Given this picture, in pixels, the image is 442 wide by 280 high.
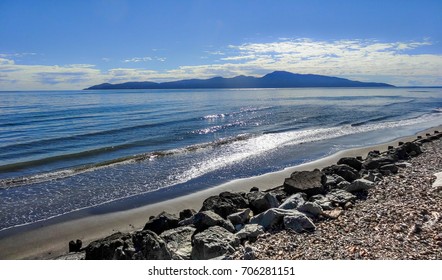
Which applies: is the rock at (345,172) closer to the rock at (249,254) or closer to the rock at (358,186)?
the rock at (358,186)

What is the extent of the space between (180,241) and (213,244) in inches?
38.7

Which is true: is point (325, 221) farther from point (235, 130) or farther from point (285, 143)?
point (235, 130)

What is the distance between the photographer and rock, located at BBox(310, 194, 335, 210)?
25.7 feet

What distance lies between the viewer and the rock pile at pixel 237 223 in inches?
240

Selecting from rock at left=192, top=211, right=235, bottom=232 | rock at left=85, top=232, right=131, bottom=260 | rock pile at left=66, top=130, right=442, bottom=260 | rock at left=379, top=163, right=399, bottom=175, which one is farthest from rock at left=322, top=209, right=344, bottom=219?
rock at left=379, top=163, right=399, bottom=175

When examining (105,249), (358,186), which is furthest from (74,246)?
(358,186)

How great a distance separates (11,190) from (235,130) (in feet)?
57.1

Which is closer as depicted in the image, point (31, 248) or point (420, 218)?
point (420, 218)

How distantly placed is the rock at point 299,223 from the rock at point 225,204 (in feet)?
6.26

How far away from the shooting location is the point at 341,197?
8484mm

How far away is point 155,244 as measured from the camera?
6035 millimetres

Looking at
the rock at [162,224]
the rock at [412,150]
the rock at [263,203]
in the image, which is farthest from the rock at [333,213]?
the rock at [412,150]
